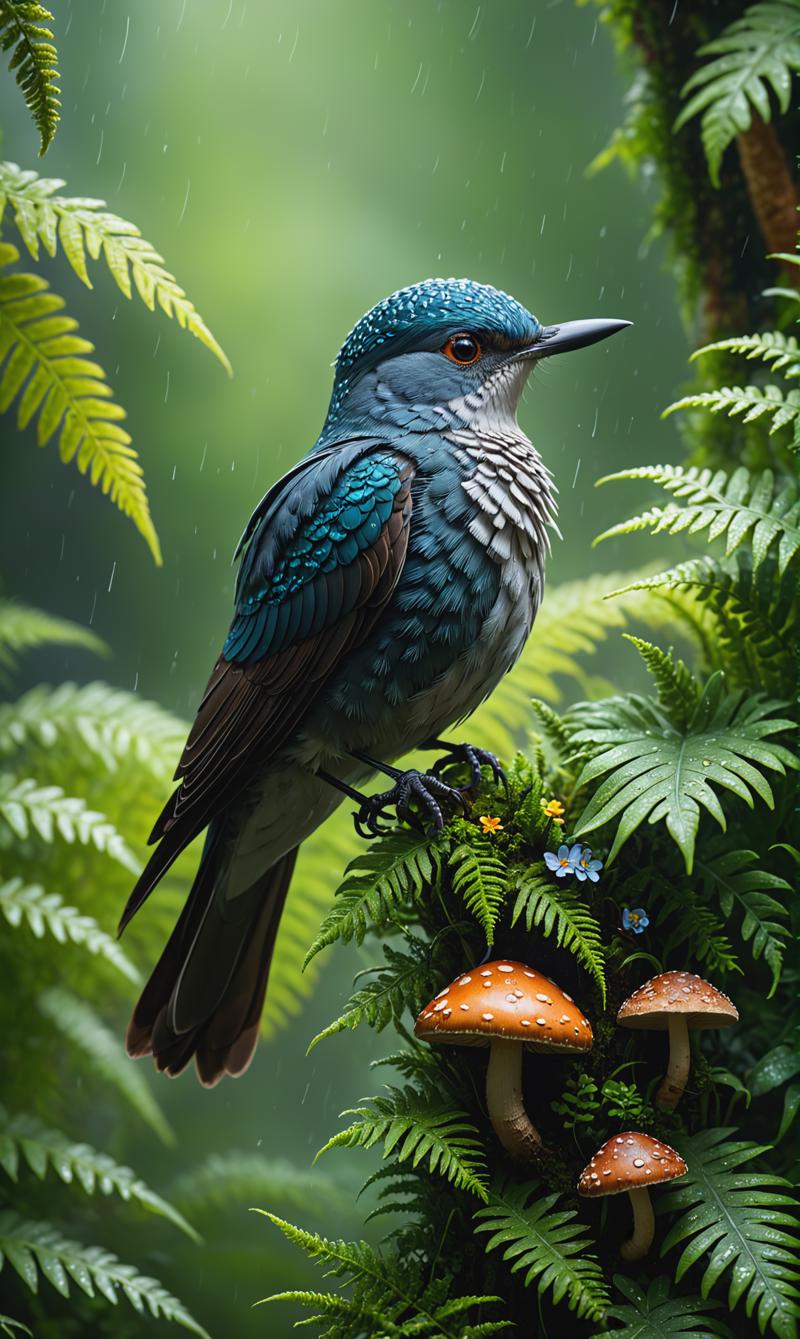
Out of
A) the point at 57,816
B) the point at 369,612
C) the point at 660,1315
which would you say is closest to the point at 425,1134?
the point at 660,1315

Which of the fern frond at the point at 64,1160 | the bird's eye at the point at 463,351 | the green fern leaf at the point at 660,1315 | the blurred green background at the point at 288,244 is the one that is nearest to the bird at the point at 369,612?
the bird's eye at the point at 463,351

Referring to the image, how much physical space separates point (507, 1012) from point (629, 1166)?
31cm

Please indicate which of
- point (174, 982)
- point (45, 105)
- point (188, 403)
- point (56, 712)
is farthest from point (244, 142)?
point (174, 982)

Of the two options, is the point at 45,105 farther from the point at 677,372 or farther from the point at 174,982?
the point at 677,372

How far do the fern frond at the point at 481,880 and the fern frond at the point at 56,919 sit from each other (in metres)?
1.29

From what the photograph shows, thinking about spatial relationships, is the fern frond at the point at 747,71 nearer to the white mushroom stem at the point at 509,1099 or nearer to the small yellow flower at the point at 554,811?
the small yellow flower at the point at 554,811

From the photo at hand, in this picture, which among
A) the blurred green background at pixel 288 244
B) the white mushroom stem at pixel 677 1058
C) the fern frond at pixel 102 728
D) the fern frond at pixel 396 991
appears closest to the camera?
the white mushroom stem at pixel 677 1058

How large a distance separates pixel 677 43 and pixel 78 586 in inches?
140

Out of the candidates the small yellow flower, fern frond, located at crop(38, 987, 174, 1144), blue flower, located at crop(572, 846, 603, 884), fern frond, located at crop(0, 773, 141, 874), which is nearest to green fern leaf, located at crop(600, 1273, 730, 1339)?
blue flower, located at crop(572, 846, 603, 884)

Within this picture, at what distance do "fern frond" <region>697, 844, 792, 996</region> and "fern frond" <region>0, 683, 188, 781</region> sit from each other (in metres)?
1.97

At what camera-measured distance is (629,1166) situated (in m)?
1.80

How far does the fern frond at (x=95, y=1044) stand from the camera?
11.4 ft

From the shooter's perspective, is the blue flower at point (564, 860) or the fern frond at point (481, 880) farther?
the blue flower at point (564, 860)

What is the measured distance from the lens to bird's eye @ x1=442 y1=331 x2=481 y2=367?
244cm
